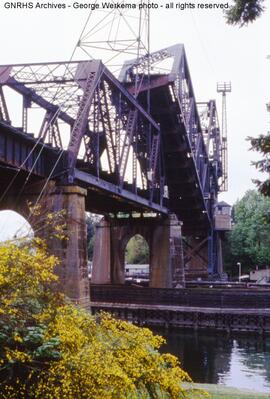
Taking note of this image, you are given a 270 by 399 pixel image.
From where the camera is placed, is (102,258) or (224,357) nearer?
(224,357)

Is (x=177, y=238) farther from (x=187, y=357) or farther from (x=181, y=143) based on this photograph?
(x=187, y=357)

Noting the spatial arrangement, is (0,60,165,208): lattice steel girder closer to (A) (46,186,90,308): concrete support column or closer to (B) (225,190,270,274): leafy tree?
(A) (46,186,90,308): concrete support column

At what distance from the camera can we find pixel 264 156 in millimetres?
16734

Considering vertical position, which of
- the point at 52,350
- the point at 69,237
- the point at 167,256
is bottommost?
the point at 52,350

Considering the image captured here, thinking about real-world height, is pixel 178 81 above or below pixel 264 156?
above

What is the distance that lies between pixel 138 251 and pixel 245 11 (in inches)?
4347

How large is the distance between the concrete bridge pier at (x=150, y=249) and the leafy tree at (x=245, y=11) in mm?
37449

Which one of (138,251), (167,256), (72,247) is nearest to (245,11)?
(72,247)

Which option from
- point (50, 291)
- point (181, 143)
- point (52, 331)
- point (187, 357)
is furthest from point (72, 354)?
point (181, 143)

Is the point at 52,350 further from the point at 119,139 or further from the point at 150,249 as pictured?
the point at 150,249

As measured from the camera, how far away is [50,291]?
995 cm

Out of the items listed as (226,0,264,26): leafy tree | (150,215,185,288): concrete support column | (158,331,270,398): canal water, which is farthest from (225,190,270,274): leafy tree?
(226,0,264,26): leafy tree

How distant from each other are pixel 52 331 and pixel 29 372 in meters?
0.80

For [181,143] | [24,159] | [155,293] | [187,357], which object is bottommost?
[187,357]
